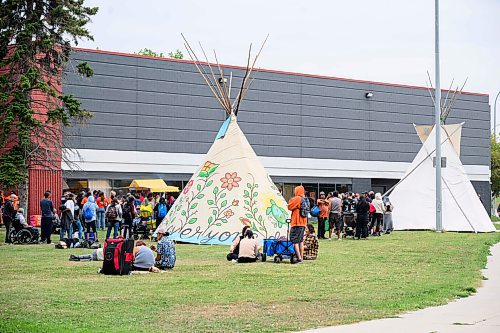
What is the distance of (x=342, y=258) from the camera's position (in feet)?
69.5

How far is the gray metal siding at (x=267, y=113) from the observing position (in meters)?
46.5

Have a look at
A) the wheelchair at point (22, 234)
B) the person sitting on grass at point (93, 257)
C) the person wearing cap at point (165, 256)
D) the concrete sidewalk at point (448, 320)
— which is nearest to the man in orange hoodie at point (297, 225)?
the person wearing cap at point (165, 256)

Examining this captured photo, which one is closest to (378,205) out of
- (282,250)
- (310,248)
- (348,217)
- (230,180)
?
(348,217)

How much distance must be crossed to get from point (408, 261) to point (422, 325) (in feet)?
32.3

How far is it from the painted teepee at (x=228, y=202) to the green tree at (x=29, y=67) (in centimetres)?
684

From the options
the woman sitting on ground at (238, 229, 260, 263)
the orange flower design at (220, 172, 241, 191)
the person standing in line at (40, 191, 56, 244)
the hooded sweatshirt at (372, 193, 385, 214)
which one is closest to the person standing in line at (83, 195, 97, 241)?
the person standing in line at (40, 191, 56, 244)

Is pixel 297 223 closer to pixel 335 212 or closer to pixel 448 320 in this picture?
pixel 448 320

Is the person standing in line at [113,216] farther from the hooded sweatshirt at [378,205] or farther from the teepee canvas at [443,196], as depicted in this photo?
the teepee canvas at [443,196]

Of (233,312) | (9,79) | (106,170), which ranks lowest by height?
(233,312)

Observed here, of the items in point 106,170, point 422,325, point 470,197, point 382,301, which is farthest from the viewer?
point 106,170

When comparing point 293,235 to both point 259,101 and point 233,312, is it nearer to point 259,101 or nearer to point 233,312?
point 233,312

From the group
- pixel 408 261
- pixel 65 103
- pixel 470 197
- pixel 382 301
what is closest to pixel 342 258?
pixel 408 261

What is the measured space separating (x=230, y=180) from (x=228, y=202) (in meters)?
0.85

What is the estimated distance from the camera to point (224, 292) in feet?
46.0
